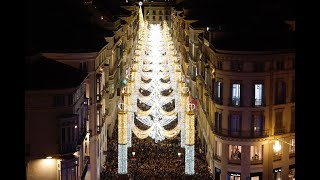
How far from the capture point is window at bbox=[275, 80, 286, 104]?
128 ft

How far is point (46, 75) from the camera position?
26.8 meters

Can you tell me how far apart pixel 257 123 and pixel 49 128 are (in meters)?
17.4

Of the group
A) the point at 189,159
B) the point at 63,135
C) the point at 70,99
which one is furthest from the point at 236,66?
the point at 63,135

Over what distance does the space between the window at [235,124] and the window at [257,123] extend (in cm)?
99

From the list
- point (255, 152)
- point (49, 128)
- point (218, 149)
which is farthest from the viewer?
point (218, 149)

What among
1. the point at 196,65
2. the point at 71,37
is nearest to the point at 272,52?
the point at 71,37

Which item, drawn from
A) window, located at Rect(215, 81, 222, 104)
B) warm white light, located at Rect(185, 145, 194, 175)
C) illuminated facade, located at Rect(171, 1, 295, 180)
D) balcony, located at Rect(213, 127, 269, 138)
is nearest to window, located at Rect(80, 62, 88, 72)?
warm white light, located at Rect(185, 145, 194, 175)

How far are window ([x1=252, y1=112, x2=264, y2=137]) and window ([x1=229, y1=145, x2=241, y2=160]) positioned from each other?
149 cm

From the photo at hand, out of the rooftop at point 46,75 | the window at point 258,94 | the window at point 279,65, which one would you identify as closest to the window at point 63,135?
the rooftop at point 46,75

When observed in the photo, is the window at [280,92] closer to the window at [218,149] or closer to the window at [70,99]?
the window at [218,149]

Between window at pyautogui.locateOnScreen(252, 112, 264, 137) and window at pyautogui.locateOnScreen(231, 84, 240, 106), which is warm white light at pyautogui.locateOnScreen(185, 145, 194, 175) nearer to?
window at pyautogui.locateOnScreen(231, 84, 240, 106)

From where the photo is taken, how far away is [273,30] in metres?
41.9

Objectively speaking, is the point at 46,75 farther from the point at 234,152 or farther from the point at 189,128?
the point at 234,152

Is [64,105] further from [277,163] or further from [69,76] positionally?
[277,163]
